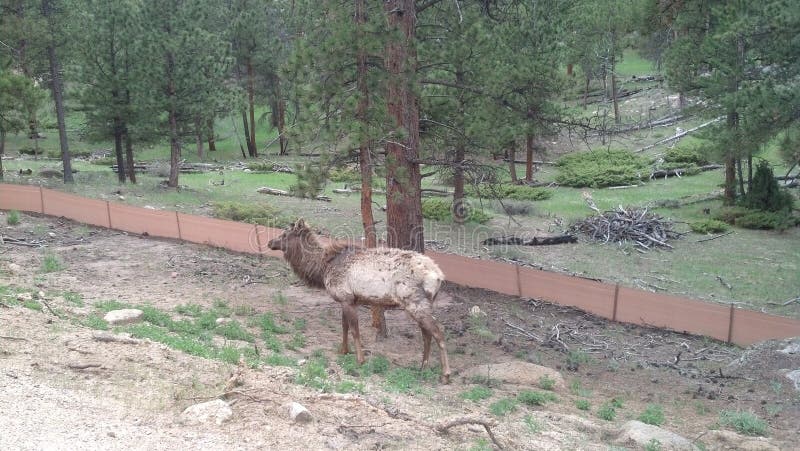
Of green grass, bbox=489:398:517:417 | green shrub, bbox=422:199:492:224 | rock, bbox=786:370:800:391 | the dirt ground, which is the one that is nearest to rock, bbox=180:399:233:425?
the dirt ground

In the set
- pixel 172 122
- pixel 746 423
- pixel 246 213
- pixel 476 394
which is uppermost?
pixel 172 122

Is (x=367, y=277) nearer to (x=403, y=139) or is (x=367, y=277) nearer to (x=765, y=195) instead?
(x=403, y=139)

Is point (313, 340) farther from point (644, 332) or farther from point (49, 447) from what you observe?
point (644, 332)

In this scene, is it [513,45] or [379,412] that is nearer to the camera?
[379,412]

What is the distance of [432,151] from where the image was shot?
1653 cm

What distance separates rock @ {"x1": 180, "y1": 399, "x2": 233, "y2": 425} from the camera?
708cm

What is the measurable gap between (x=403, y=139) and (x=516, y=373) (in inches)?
182

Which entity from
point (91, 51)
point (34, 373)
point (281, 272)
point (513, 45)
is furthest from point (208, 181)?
point (34, 373)

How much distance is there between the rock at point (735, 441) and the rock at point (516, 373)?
2.38m

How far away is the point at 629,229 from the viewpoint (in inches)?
953

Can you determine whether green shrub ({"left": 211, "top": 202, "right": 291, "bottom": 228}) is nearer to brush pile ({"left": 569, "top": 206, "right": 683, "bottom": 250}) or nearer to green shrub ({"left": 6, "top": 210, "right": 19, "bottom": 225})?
green shrub ({"left": 6, "top": 210, "right": 19, "bottom": 225})

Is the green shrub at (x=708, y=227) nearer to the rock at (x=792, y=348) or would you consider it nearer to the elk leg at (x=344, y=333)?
the rock at (x=792, y=348)

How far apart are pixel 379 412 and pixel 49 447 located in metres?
3.27

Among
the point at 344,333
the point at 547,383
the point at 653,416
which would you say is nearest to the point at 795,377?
the point at 653,416
